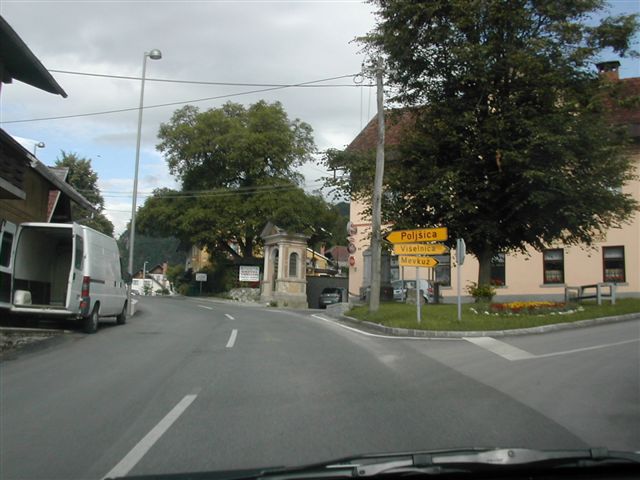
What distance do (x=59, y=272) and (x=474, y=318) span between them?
1222cm

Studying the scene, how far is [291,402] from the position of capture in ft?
23.2

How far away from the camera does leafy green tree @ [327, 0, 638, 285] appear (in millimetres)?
19156

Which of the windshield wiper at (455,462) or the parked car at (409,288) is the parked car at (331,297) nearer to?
the parked car at (409,288)

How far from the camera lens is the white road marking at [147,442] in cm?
467

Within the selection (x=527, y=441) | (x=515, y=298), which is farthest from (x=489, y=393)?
(x=515, y=298)

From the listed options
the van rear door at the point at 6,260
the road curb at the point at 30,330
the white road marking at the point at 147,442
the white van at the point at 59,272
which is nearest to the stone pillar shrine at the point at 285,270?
the white van at the point at 59,272

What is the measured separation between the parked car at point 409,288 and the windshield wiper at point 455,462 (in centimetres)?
2598

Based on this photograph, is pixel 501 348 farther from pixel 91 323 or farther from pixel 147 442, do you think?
pixel 91 323

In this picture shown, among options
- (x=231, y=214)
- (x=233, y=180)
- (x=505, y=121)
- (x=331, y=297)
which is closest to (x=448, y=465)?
(x=505, y=121)

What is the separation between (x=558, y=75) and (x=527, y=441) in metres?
16.8

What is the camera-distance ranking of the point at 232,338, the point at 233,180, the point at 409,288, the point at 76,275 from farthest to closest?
the point at 233,180 → the point at 409,288 → the point at 76,275 → the point at 232,338

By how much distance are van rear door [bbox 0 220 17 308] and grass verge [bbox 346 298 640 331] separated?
9837mm

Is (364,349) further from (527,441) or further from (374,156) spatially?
(374,156)

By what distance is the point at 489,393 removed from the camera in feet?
25.0
